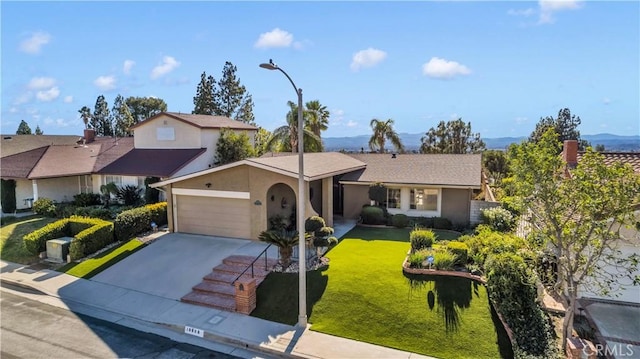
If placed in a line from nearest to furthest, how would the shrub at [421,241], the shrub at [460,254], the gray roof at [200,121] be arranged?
the shrub at [460,254] < the shrub at [421,241] < the gray roof at [200,121]

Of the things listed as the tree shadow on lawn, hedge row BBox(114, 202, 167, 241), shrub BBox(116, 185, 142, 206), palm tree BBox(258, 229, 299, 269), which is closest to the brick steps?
the tree shadow on lawn

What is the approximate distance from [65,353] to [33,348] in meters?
1.11

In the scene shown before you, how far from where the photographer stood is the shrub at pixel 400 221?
2055 cm

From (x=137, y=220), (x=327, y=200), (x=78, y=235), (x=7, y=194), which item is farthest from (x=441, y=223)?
(x=7, y=194)

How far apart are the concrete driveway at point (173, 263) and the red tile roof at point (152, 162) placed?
267 inches

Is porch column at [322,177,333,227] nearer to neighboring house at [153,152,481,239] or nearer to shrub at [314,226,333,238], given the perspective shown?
neighboring house at [153,152,481,239]

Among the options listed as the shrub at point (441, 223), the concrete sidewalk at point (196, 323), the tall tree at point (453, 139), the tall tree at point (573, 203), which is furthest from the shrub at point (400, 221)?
the tall tree at point (453, 139)

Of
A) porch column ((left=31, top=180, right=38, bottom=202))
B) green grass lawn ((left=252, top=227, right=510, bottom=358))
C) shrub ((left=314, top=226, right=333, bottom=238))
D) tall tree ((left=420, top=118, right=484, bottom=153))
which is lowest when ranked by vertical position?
green grass lawn ((left=252, top=227, right=510, bottom=358))

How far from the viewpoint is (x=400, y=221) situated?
20.5 m

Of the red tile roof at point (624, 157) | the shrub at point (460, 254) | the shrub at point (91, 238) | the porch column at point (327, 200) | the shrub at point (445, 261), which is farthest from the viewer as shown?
the porch column at point (327, 200)

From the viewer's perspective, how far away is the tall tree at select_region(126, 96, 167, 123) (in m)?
77.2

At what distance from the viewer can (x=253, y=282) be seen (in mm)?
13023

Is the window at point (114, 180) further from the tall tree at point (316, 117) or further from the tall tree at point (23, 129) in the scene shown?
the tall tree at point (23, 129)

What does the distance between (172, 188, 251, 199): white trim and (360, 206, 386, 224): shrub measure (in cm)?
666
